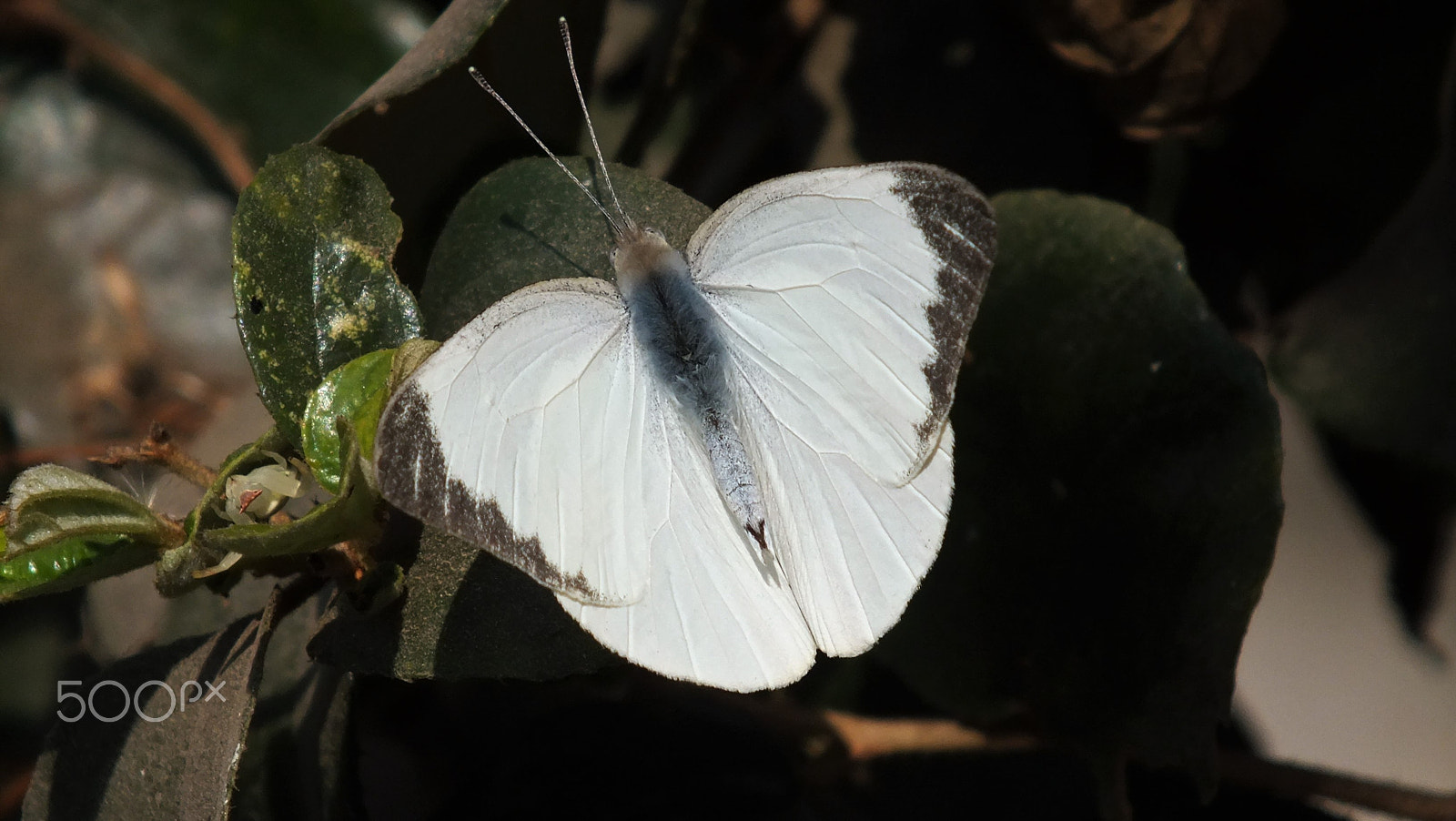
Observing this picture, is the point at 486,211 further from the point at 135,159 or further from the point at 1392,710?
the point at 1392,710

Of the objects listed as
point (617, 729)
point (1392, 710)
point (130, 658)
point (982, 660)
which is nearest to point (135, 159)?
point (130, 658)

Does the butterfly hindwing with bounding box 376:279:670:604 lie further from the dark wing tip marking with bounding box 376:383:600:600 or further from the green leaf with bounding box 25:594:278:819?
the green leaf with bounding box 25:594:278:819

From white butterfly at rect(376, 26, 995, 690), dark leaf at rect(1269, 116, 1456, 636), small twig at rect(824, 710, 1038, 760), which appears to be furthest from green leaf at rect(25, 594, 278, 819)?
dark leaf at rect(1269, 116, 1456, 636)

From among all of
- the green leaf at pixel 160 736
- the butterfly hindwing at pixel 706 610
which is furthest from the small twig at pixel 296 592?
the butterfly hindwing at pixel 706 610

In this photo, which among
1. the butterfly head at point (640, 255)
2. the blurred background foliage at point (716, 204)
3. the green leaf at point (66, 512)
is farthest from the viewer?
the blurred background foliage at point (716, 204)

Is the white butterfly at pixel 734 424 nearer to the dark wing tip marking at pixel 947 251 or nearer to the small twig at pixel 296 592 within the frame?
Answer: the dark wing tip marking at pixel 947 251

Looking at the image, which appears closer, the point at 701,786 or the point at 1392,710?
the point at 701,786
